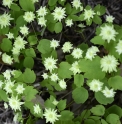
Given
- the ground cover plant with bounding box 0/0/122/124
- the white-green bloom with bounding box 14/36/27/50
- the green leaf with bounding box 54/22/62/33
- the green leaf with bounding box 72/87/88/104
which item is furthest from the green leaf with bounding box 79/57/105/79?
the white-green bloom with bounding box 14/36/27/50

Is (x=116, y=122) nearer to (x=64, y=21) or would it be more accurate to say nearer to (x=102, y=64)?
(x=102, y=64)

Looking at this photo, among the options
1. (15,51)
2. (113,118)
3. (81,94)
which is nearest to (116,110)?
(113,118)

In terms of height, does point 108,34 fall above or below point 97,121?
above

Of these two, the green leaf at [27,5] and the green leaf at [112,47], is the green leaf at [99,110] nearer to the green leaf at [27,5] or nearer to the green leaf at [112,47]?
the green leaf at [112,47]

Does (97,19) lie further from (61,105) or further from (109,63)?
(61,105)

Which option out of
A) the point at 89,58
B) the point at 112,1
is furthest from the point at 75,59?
the point at 112,1

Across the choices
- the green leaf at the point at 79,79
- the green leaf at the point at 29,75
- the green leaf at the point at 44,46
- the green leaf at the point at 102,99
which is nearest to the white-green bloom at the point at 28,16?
the green leaf at the point at 44,46

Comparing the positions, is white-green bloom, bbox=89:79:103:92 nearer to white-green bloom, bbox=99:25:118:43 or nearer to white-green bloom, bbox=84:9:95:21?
white-green bloom, bbox=99:25:118:43
